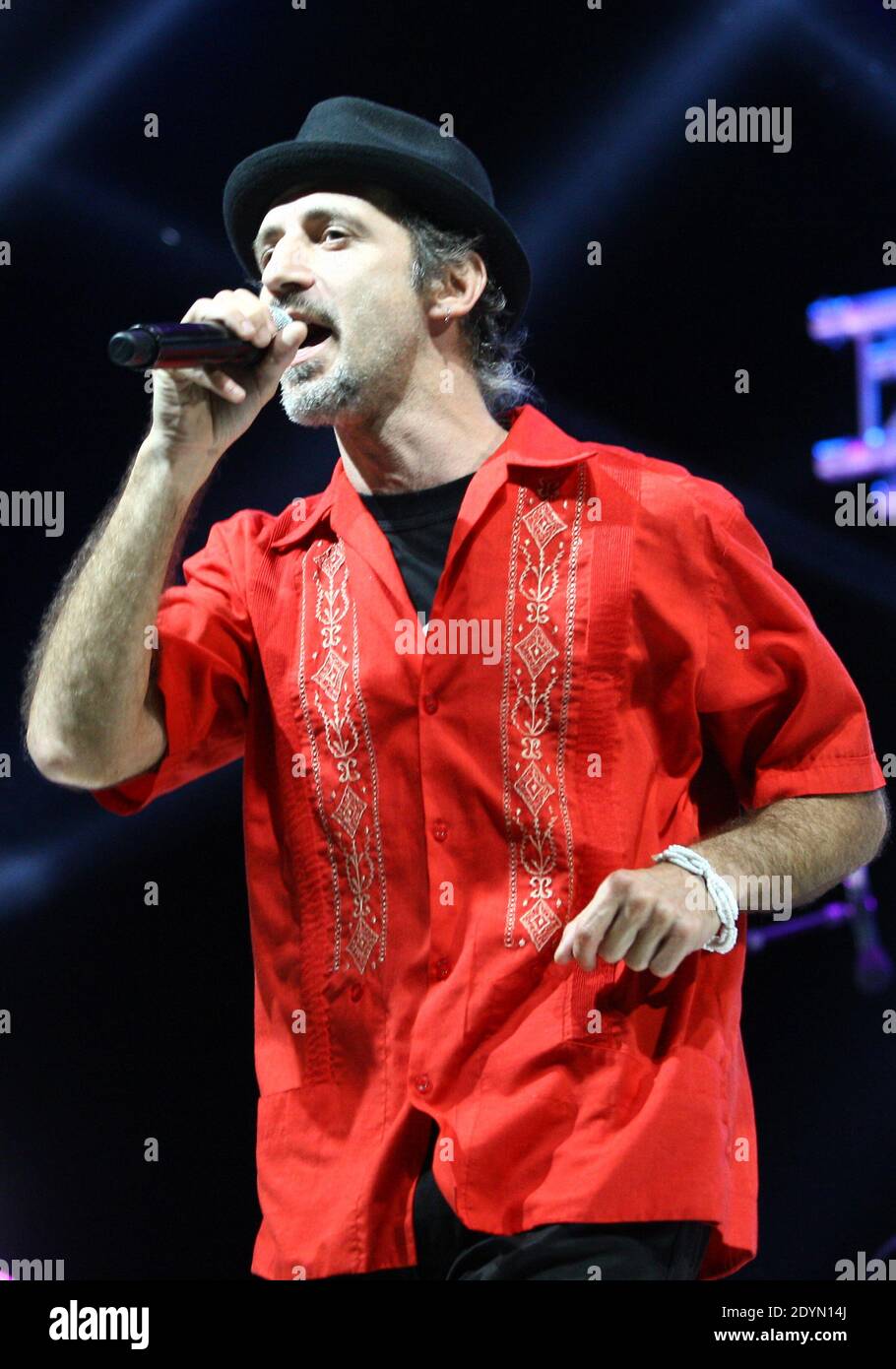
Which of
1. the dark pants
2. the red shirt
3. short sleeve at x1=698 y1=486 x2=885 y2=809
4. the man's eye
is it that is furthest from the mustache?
the dark pants

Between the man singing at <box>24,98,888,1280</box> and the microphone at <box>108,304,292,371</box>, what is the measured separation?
0.10 ft

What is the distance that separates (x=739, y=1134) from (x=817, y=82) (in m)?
1.52

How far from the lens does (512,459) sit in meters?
2.08

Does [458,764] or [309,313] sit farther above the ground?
[309,313]

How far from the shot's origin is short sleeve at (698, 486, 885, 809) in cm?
196

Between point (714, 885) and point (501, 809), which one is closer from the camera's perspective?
point (714, 885)

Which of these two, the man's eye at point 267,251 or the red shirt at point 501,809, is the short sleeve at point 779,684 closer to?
the red shirt at point 501,809

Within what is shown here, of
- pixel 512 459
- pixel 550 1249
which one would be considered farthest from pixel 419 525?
pixel 550 1249

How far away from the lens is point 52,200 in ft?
8.48

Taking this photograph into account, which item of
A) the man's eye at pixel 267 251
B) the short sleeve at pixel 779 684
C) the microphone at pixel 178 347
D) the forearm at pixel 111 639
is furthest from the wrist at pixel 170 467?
the short sleeve at pixel 779 684

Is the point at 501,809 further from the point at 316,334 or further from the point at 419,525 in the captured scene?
the point at 316,334

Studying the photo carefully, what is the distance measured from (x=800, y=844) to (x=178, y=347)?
89cm
